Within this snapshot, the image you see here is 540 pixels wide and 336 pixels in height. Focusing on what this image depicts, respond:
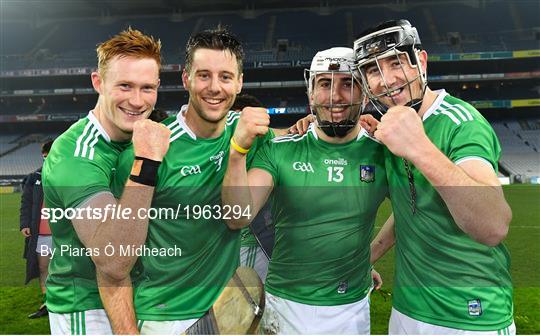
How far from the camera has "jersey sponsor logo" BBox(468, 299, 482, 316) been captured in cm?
179

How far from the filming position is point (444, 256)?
70.6 inches

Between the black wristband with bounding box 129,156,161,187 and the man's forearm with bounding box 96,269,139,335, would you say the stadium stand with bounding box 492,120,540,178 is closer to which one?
the black wristband with bounding box 129,156,161,187

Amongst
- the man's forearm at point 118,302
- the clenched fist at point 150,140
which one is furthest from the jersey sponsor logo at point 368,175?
the man's forearm at point 118,302

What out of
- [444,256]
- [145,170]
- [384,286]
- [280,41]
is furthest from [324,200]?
[280,41]

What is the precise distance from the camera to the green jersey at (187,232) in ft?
6.39

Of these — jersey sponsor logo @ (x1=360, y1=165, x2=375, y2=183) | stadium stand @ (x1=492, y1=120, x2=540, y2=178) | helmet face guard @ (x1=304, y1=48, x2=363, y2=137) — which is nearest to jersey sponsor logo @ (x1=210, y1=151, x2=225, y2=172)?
helmet face guard @ (x1=304, y1=48, x2=363, y2=137)

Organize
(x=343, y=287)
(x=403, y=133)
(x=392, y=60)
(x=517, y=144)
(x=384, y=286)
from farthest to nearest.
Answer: (x=517, y=144), (x=384, y=286), (x=343, y=287), (x=392, y=60), (x=403, y=133)

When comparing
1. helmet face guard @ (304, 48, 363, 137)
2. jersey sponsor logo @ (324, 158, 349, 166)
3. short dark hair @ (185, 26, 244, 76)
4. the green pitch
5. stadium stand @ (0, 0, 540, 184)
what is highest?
stadium stand @ (0, 0, 540, 184)

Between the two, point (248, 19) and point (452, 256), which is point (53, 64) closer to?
point (248, 19)

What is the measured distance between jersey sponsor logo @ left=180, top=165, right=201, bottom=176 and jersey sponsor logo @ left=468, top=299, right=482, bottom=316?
1.34 meters

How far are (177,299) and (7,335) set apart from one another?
2.26 metres

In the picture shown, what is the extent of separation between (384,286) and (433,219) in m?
1.81

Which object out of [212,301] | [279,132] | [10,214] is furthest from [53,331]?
[10,214]

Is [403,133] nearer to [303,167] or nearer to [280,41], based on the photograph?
[303,167]
